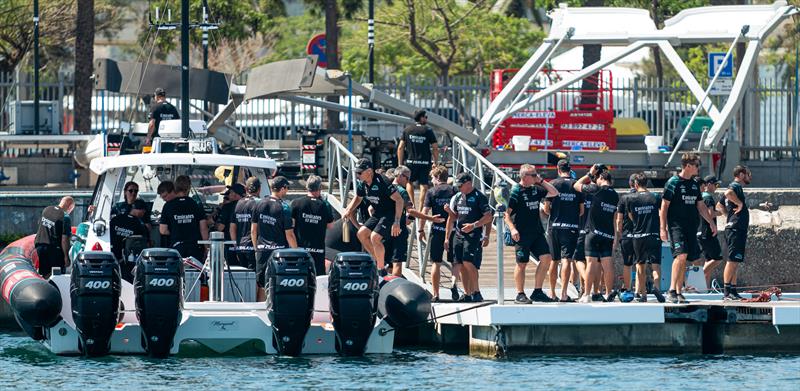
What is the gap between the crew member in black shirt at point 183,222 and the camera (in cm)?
1753

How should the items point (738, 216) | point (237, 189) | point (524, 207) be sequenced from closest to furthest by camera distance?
point (524, 207), point (738, 216), point (237, 189)

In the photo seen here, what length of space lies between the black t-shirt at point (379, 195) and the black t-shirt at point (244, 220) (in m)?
1.30

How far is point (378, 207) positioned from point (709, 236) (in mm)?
3706

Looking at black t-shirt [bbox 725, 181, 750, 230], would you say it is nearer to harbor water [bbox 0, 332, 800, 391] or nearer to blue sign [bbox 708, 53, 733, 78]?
harbor water [bbox 0, 332, 800, 391]

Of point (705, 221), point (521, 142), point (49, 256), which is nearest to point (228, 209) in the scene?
point (49, 256)

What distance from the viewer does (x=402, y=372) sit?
16031mm

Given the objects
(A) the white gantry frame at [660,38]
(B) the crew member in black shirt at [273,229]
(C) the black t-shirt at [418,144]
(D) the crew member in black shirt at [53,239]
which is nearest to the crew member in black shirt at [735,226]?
(C) the black t-shirt at [418,144]

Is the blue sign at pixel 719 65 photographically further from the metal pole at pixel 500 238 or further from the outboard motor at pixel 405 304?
the outboard motor at pixel 405 304

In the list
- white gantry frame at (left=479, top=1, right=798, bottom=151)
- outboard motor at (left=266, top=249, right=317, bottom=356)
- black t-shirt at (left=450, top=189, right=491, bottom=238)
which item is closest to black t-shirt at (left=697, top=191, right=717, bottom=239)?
black t-shirt at (left=450, top=189, right=491, bottom=238)

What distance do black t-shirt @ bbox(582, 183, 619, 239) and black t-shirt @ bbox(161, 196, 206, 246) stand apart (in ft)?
13.3

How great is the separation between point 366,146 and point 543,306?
7888 millimetres

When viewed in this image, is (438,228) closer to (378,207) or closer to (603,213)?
(378,207)

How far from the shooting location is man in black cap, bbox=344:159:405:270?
18016 mm

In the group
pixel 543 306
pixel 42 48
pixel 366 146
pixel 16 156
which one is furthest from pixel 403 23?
pixel 543 306
